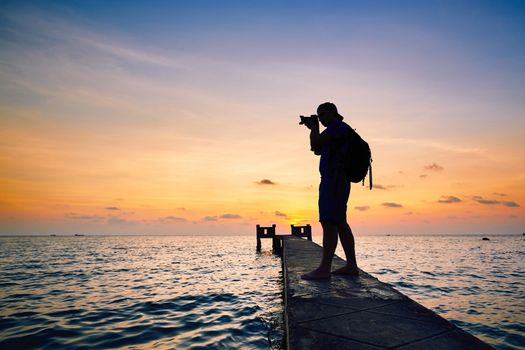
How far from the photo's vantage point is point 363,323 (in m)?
2.12

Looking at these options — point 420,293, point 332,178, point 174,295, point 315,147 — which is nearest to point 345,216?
point 332,178

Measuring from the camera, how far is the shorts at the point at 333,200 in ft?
12.0

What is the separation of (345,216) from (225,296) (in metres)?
5.10

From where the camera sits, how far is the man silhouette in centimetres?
366

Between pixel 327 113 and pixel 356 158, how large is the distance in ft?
2.29

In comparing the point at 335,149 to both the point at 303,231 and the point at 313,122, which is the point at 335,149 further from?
the point at 303,231

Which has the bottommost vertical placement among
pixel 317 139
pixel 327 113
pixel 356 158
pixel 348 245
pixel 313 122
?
pixel 348 245

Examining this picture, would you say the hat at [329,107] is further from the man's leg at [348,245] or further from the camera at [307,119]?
the man's leg at [348,245]

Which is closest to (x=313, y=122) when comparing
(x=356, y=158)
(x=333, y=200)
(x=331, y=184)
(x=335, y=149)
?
(x=335, y=149)

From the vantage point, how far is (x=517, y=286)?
984 cm

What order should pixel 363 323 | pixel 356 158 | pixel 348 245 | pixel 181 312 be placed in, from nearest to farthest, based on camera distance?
pixel 363 323
pixel 356 158
pixel 348 245
pixel 181 312

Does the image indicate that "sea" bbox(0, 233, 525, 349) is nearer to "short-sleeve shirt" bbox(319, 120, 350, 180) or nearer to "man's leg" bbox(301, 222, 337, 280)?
"man's leg" bbox(301, 222, 337, 280)

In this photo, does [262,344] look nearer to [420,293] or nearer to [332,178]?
[332,178]

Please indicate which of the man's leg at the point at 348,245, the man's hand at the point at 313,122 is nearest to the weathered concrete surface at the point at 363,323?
the man's leg at the point at 348,245
